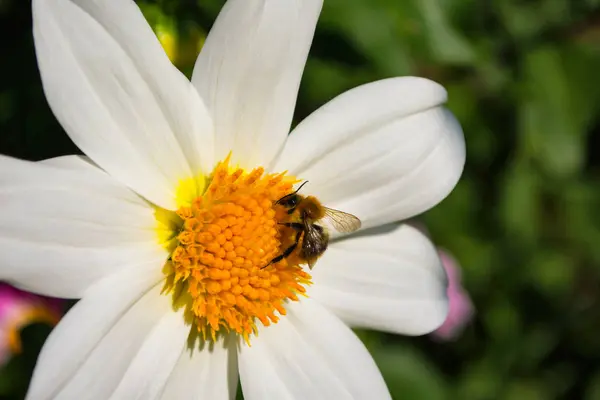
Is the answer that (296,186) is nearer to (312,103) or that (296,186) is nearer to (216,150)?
(216,150)

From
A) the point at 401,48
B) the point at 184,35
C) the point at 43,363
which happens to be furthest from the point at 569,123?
the point at 43,363

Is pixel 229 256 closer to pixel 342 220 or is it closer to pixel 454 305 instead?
pixel 342 220

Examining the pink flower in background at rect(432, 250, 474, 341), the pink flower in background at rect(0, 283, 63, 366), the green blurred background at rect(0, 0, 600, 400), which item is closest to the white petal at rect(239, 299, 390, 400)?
the green blurred background at rect(0, 0, 600, 400)

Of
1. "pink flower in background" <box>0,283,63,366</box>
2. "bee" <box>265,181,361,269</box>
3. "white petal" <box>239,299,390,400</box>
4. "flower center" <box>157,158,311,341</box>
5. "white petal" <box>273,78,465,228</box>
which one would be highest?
"white petal" <box>273,78,465,228</box>

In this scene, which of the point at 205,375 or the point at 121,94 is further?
the point at 205,375

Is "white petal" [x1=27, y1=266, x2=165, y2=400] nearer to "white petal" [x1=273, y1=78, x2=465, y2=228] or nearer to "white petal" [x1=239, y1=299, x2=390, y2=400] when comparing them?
"white petal" [x1=239, y1=299, x2=390, y2=400]

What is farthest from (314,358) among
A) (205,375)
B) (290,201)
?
(290,201)

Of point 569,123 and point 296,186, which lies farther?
point 569,123
